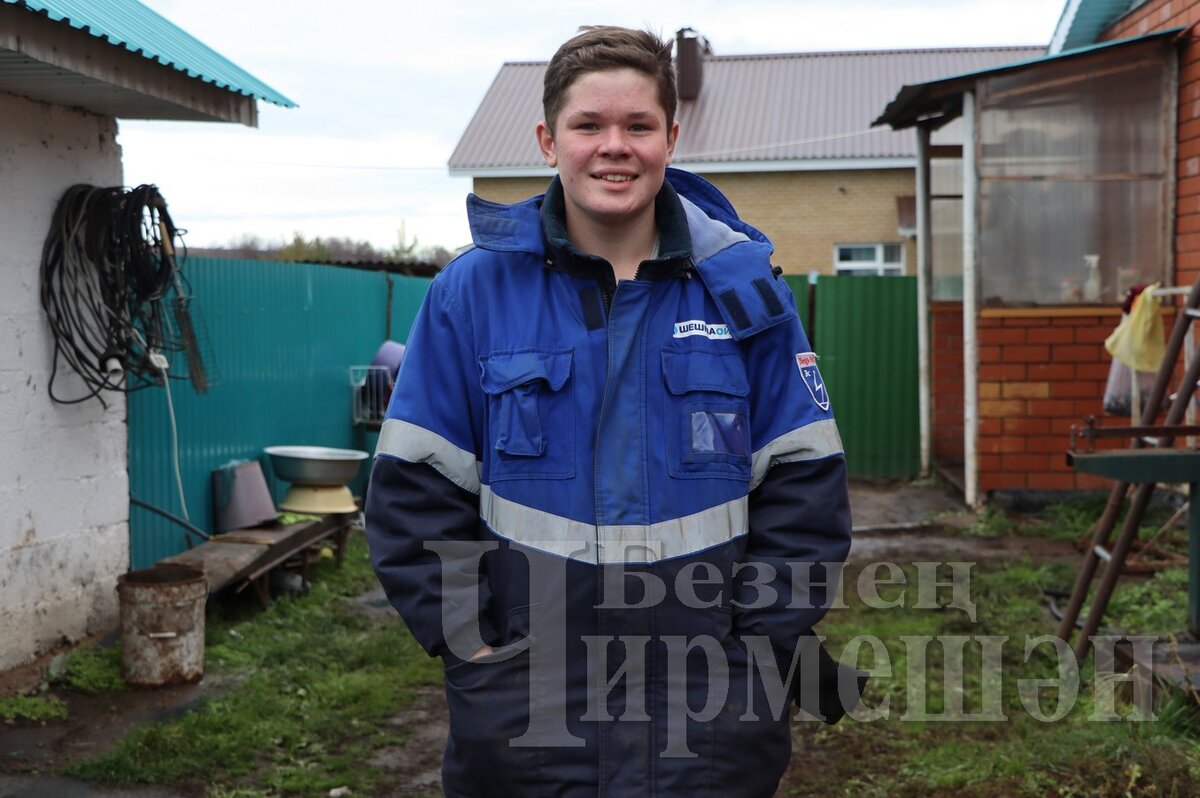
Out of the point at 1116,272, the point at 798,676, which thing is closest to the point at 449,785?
the point at 798,676

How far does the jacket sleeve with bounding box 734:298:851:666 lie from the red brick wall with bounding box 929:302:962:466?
10162 millimetres

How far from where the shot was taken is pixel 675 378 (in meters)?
2.48

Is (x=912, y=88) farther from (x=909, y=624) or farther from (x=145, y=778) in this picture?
(x=145, y=778)

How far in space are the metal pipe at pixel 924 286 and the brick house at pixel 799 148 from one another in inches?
400

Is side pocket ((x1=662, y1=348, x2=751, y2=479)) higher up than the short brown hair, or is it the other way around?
the short brown hair

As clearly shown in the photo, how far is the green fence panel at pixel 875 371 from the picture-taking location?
1356cm

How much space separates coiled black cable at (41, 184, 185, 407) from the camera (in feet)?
20.4

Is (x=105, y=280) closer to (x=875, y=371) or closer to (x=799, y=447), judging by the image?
(x=799, y=447)

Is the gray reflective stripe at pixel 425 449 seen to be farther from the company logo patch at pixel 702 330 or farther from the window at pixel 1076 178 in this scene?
the window at pixel 1076 178

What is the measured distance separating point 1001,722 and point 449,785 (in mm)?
3364

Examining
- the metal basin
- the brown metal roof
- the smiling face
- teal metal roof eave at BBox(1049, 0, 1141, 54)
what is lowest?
the metal basin

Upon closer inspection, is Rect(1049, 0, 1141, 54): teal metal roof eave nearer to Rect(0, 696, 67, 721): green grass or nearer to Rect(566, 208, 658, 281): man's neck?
Rect(0, 696, 67, 721): green grass

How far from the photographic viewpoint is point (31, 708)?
560 centimetres

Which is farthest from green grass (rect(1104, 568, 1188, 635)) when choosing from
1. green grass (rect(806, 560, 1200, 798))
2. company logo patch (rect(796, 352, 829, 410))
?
company logo patch (rect(796, 352, 829, 410))
